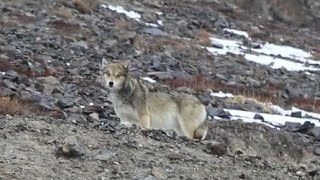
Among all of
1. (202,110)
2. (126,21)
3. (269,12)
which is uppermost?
(202,110)

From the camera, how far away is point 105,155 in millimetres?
12195

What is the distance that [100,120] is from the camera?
1556cm

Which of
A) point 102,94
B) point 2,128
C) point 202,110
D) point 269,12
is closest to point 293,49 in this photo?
point 269,12

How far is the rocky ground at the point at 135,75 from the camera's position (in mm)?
12109

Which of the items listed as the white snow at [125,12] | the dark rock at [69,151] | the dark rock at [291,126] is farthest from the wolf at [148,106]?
the white snow at [125,12]

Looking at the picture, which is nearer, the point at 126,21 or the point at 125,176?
the point at 125,176

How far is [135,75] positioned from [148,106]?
8.51 m

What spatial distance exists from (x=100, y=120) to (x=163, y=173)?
385 cm

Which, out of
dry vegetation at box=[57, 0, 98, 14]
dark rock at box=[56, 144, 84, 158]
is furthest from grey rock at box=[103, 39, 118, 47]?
dark rock at box=[56, 144, 84, 158]

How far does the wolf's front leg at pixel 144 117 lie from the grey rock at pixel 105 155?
7.76 ft

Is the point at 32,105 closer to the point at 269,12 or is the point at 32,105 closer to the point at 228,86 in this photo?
the point at 228,86

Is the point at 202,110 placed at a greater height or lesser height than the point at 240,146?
greater

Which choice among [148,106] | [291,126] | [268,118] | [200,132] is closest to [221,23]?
[268,118]

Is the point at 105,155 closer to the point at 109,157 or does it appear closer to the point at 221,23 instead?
the point at 109,157
